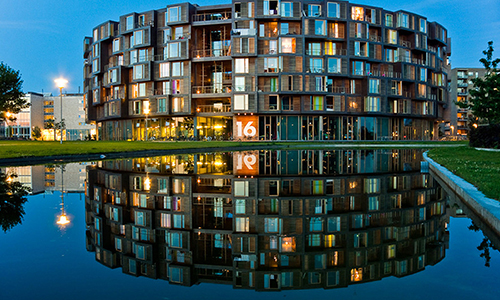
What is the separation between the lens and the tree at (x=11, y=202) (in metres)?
6.32

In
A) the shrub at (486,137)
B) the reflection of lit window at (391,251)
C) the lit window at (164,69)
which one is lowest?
the reflection of lit window at (391,251)

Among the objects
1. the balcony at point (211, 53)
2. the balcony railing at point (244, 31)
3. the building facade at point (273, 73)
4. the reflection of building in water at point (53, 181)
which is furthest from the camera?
Result: the balcony at point (211, 53)

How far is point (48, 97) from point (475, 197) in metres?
159

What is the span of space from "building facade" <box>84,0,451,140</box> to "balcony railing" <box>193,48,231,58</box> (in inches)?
6.6

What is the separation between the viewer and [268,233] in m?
5.70

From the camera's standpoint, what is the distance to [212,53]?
6191 centimetres

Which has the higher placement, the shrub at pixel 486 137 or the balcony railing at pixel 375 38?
the balcony railing at pixel 375 38

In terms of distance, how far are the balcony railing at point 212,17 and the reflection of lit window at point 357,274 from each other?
6146 cm

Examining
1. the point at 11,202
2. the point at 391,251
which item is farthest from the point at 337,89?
the point at 391,251

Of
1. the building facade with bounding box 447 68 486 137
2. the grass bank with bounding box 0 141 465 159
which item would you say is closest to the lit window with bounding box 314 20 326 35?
the grass bank with bounding box 0 141 465 159

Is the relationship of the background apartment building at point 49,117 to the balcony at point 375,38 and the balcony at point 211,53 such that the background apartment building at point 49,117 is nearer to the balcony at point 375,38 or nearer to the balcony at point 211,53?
the balcony at point 211,53

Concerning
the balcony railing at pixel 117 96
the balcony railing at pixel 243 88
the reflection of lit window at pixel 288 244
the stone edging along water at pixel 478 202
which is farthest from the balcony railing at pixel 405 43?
the reflection of lit window at pixel 288 244

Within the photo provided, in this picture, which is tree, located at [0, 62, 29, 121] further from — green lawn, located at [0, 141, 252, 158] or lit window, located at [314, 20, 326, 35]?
lit window, located at [314, 20, 326, 35]

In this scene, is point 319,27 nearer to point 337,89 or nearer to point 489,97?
point 337,89
